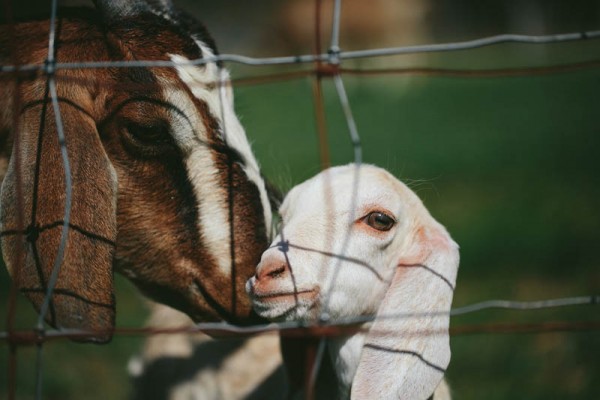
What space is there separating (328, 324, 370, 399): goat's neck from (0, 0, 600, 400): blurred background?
0.75 m

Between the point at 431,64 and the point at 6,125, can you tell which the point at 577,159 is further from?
the point at 431,64

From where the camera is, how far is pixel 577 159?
27.9 feet

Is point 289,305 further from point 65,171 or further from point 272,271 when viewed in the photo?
point 65,171

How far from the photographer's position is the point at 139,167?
2.95m

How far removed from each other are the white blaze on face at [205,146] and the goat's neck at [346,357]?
450 mm

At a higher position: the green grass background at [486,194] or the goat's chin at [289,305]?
the goat's chin at [289,305]

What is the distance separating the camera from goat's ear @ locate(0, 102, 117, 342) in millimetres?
2682

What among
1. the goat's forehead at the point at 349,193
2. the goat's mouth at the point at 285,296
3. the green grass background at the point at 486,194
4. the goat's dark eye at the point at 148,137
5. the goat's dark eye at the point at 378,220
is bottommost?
the green grass background at the point at 486,194

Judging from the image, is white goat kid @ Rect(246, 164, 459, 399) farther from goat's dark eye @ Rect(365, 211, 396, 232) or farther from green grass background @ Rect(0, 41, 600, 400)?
green grass background @ Rect(0, 41, 600, 400)

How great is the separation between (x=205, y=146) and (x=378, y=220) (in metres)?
0.66

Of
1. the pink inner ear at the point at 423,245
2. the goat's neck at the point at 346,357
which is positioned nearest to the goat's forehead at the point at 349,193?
the pink inner ear at the point at 423,245

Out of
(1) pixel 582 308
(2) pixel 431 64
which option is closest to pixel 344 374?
(1) pixel 582 308

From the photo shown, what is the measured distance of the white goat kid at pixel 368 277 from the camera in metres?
2.59

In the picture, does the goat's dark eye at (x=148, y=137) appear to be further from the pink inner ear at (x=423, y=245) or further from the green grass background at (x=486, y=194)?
the pink inner ear at (x=423, y=245)
